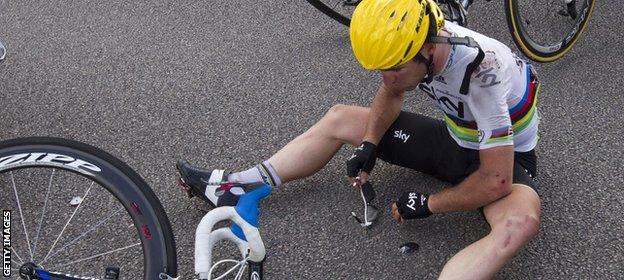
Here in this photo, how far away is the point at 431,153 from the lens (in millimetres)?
2434

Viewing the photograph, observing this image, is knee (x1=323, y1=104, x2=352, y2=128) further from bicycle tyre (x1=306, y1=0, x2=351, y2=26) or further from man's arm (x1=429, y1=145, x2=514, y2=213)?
bicycle tyre (x1=306, y1=0, x2=351, y2=26)

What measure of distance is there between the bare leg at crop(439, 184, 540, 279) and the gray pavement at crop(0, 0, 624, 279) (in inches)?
8.6

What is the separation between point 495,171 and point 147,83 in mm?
2021

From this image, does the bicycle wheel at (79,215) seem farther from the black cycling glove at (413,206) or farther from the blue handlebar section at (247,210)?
the black cycling glove at (413,206)

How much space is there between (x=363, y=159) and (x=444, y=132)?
0.32m

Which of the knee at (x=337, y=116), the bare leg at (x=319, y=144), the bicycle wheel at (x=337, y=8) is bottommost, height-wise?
the bare leg at (x=319, y=144)

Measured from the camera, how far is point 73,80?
3.51m

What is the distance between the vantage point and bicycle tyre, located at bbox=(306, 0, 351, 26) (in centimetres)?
359

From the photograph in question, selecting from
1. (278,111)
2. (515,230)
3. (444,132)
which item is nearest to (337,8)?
(278,111)

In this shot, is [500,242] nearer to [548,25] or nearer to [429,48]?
[429,48]

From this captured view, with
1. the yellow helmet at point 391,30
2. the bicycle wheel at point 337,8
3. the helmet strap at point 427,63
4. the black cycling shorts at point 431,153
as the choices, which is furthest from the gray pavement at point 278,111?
the yellow helmet at point 391,30

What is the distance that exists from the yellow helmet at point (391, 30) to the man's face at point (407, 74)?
3 centimetres

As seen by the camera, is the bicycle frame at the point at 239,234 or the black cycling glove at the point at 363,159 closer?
the bicycle frame at the point at 239,234

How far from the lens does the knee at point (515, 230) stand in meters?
2.08
